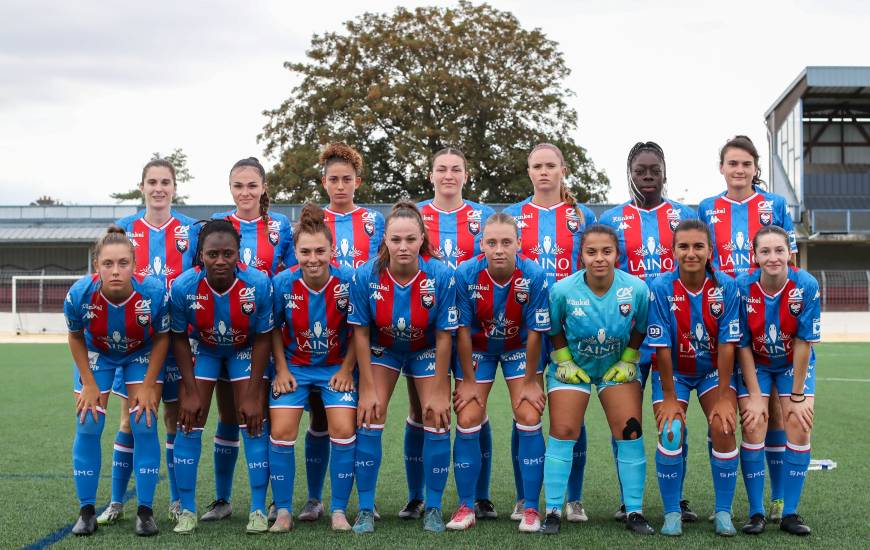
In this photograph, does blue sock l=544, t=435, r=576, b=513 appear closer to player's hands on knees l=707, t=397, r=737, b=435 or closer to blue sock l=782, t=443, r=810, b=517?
player's hands on knees l=707, t=397, r=737, b=435

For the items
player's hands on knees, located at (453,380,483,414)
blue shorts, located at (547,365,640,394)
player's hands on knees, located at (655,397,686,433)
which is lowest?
player's hands on knees, located at (655,397,686,433)

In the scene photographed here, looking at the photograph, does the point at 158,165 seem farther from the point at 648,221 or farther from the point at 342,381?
the point at 648,221

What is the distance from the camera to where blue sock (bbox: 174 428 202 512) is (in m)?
4.24

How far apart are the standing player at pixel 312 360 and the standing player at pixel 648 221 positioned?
1494 mm

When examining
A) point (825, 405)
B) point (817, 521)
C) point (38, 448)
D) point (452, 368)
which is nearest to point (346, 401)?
point (452, 368)

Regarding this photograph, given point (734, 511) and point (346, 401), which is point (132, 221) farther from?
point (734, 511)

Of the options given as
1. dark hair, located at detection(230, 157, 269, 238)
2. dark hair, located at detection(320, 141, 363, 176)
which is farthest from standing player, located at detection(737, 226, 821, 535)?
dark hair, located at detection(230, 157, 269, 238)

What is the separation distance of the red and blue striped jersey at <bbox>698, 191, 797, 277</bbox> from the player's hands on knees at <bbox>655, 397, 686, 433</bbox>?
86 centimetres

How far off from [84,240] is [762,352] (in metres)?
26.8

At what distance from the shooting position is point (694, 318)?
4.15 m

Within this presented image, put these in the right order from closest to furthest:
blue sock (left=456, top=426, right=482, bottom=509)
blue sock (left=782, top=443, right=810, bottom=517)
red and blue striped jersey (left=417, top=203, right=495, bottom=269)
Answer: blue sock (left=782, top=443, right=810, bottom=517), blue sock (left=456, top=426, right=482, bottom=509), red and blue striped jersey (left=417, top=203, right=495, bottom=269)

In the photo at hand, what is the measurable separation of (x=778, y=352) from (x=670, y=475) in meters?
0.80

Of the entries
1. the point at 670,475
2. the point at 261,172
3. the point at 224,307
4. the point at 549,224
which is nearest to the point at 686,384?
the point at 670,475

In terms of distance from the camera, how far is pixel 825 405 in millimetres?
8828
